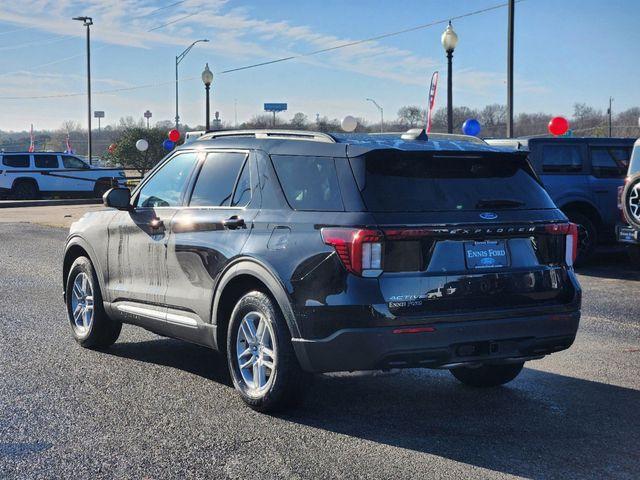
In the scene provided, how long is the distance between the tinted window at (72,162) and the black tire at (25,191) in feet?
4.88

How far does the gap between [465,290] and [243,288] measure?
5.03 feet

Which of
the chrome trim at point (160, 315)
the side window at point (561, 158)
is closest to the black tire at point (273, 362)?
the chrome trim at point (160, 315)

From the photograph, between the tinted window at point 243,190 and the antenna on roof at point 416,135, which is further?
the tinted window at point 243,190

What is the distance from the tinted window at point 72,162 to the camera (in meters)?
37.1

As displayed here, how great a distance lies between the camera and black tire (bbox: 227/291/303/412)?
18.5 ft

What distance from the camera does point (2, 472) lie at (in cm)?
478

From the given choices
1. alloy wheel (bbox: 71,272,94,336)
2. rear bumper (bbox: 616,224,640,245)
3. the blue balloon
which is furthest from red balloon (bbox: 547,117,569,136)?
alloy wheel (bbox: 71,272,94,336)

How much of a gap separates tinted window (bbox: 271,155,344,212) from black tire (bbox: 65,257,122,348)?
2.58 meters

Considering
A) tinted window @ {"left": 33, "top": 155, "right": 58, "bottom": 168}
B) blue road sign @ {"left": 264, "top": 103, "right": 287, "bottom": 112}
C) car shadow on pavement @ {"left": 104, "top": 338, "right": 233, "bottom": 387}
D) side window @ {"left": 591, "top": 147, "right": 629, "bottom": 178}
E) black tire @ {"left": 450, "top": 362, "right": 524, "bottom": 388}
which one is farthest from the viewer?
blue road sign @ {"left": 264, "top": 103, "right": 287, "bottom": 112}

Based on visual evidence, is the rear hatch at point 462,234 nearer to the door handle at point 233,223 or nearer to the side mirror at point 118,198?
the door handle at point 233,223

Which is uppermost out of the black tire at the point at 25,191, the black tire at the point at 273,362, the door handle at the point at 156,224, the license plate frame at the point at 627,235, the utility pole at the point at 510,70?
the utility pole at the point at 510,70

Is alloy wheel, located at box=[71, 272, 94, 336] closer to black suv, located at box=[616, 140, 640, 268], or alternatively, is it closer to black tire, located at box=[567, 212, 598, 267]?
black suv, located at box=[616, 140, 640, 268]

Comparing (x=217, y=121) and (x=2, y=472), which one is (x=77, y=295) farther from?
(x=217, y=121)

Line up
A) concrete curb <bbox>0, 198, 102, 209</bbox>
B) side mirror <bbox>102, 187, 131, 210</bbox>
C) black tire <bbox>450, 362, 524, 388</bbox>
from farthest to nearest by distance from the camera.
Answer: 1. concrete curb <bbox>0, 198, 102, 209</bbox>
2. side mirror <bbox>102, 187, 131, 210</bbox>
3. black tire <bbox>450, 362, 524, 388</bbox>
